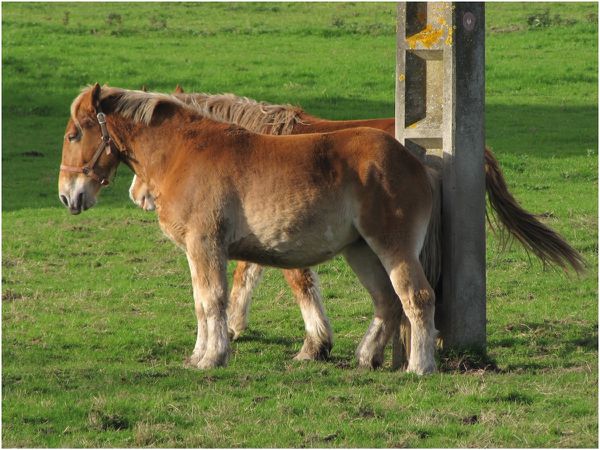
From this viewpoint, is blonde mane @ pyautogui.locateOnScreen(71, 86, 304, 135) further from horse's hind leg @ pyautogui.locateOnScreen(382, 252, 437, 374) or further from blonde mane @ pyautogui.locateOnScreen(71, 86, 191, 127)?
horse's hind leg @ pyautogui.locateOnScreen(382, 252, 437, 374)

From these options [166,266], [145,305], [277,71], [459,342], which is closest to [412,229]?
[459,342]

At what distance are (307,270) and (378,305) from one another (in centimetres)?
120

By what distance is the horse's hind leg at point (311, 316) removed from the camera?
377 inches

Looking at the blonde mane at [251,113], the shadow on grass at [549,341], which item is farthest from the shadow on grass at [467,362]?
the blonde mane at [251,113]

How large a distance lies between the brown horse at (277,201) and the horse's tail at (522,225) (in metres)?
1.04

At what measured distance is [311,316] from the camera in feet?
32.0

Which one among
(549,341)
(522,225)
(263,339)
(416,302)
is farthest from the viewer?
(263,339)

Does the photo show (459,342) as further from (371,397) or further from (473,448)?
(473,448)

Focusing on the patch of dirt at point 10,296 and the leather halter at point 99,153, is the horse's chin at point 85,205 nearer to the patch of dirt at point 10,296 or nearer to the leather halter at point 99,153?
the leather halter at point 99,153

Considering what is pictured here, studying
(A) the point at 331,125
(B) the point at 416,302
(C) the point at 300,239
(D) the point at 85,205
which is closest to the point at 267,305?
(A) the point at 331,125

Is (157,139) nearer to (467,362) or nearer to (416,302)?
(416,302)

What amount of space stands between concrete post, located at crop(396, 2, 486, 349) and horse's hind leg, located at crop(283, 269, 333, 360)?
1003 mm

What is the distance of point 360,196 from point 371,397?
1584mm

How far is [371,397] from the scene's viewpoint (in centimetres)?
766
